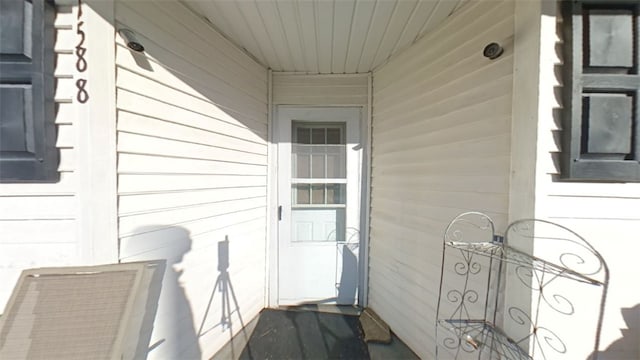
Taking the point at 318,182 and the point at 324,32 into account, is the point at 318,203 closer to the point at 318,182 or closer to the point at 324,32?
the point at 318,182

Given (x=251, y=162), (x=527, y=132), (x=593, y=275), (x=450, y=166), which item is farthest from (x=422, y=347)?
(x=251, y=162)

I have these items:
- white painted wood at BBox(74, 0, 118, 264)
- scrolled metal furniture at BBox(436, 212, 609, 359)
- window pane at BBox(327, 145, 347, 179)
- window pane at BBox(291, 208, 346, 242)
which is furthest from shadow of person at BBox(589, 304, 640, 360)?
white painted wood at BBox(74, 0, 118, 264)

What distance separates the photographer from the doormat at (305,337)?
176cm

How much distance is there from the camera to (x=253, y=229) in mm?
2102

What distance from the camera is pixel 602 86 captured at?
996 mm

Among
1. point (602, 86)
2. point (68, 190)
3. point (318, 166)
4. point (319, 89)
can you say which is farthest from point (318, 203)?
point (602, 86)

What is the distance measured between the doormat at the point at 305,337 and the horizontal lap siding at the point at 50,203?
1.42m

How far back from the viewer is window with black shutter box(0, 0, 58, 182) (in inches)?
37.8

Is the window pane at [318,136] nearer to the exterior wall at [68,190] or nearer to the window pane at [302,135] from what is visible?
the window pane at [302,135]

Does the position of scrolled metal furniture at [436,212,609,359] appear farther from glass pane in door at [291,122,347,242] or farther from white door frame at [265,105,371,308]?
glass pane in door at [291,122,347,242]

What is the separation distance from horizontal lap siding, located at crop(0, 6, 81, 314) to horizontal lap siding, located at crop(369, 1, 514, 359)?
201cm

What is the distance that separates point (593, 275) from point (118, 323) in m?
2.10

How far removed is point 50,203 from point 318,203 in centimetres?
182

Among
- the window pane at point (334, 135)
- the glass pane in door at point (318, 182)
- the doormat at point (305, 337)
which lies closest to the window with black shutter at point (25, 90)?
the glass pane in door at point (318, 182)
